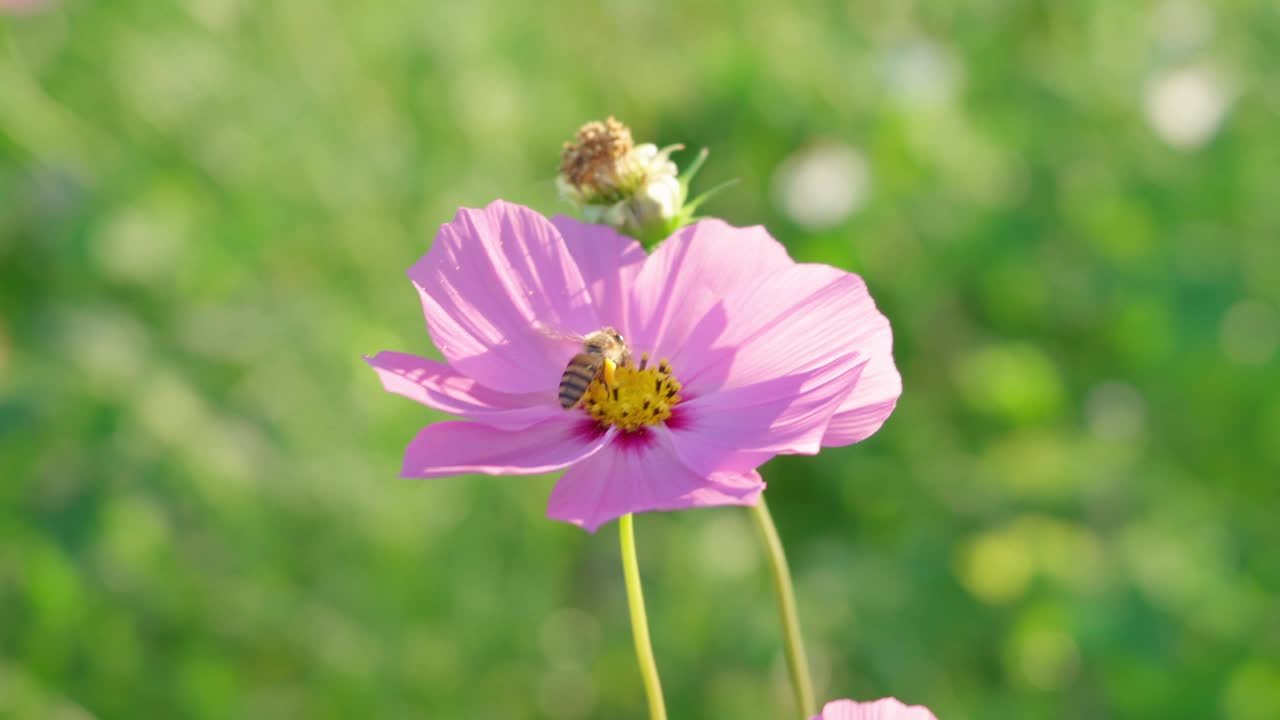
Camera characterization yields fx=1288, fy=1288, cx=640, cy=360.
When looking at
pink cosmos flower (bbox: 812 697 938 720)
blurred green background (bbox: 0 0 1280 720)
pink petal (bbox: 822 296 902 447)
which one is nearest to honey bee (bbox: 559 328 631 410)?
pink petal (bbox: 822 296 902 447)

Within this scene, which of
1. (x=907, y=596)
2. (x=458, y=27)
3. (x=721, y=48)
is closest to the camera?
(x=907, y=596)

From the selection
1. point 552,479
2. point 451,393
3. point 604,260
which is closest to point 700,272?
point 604,260

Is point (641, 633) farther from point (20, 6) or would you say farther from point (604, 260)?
point (20, 6)

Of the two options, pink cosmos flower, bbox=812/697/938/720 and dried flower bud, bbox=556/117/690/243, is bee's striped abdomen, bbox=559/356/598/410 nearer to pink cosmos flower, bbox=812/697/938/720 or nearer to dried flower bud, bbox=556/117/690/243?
dried flower bud, bbox=556/117/690/243

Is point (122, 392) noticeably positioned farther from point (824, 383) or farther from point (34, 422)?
point (824, 383)

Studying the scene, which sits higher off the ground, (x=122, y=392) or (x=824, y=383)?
(x=122, y=392)

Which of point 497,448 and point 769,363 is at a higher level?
point 769,363

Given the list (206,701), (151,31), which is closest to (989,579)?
(206,701)

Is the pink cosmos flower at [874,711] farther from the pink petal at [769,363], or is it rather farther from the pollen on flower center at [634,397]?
the pollen on flower center at [634,397]
